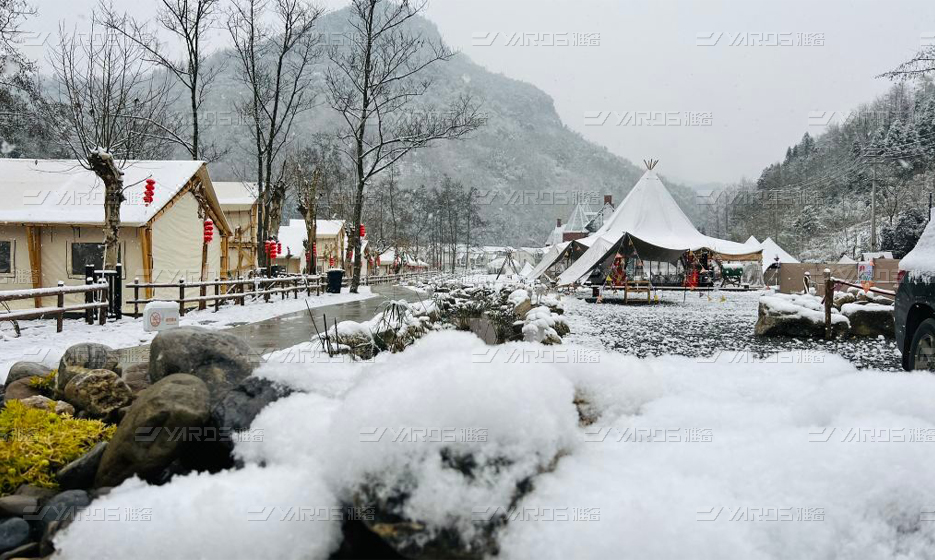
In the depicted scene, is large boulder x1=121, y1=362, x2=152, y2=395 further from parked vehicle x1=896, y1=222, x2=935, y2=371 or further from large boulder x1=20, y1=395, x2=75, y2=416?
parked vehicle x1=896, y1=222, x2=935, y2=371

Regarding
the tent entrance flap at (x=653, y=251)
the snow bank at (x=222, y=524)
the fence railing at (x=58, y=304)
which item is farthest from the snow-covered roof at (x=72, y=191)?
the tent entrance flap at (x=653, y=251)

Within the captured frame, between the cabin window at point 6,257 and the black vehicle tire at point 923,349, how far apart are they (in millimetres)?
20637

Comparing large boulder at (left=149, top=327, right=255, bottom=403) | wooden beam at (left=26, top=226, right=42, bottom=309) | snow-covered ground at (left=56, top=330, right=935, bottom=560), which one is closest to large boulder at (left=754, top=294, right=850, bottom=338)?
snow-covered ground at (left=56, top=330, right=935, bottom=560)

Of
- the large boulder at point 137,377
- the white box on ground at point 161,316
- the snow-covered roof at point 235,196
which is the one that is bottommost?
the large boulder at point 137,377

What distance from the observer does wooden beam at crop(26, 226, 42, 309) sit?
15.7 metres

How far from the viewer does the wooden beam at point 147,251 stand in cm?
1599

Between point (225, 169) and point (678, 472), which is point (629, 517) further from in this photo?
point (225, 169)

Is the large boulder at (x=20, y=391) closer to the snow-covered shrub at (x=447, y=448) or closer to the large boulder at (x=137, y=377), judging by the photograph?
the large boulder at (x=137, y=377)

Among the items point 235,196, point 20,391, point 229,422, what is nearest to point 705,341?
point 229,422

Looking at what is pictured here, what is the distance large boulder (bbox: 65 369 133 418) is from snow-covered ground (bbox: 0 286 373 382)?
1.38m

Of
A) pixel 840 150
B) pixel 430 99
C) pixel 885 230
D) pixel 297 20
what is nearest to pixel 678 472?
A: pixel 297 20

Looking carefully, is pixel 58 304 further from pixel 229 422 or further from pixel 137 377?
pixel 229 422

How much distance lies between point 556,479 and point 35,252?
1843 cm

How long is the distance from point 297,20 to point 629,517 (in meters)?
24.5
